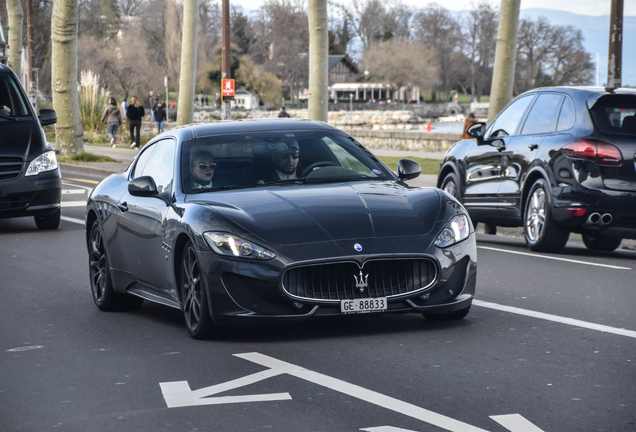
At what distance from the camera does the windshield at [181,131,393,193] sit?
24.5ft

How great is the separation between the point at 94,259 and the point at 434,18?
158 m

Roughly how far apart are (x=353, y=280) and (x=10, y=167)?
8.42m

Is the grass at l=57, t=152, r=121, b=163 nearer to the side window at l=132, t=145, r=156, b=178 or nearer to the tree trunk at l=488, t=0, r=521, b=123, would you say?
the tree trunk at l=488, t=0, r=521, b=123

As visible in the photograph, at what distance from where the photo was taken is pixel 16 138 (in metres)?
14.1

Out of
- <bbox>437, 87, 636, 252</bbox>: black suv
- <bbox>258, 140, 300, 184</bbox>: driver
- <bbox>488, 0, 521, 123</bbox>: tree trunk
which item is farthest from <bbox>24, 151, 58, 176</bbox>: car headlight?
<bbox>488, 0, 521, 123</bbox>: tree trunk

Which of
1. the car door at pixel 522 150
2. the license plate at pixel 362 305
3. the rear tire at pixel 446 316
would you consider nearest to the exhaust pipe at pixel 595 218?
the car door at pixel 522 150

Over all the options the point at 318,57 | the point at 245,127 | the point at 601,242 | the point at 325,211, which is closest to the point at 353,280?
the point at 325,211

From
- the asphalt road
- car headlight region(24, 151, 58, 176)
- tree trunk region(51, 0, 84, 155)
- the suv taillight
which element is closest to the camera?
the asphalt road

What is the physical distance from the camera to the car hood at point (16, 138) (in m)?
13.9

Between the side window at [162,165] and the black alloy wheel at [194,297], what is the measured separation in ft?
2.60

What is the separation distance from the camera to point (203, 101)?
5709 inches

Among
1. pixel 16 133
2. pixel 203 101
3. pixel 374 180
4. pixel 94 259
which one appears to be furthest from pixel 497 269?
pixel 203 101

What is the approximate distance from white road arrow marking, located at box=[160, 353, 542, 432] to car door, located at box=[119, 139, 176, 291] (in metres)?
1.52

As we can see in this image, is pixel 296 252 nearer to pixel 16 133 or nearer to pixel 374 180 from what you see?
pixel 374 180
